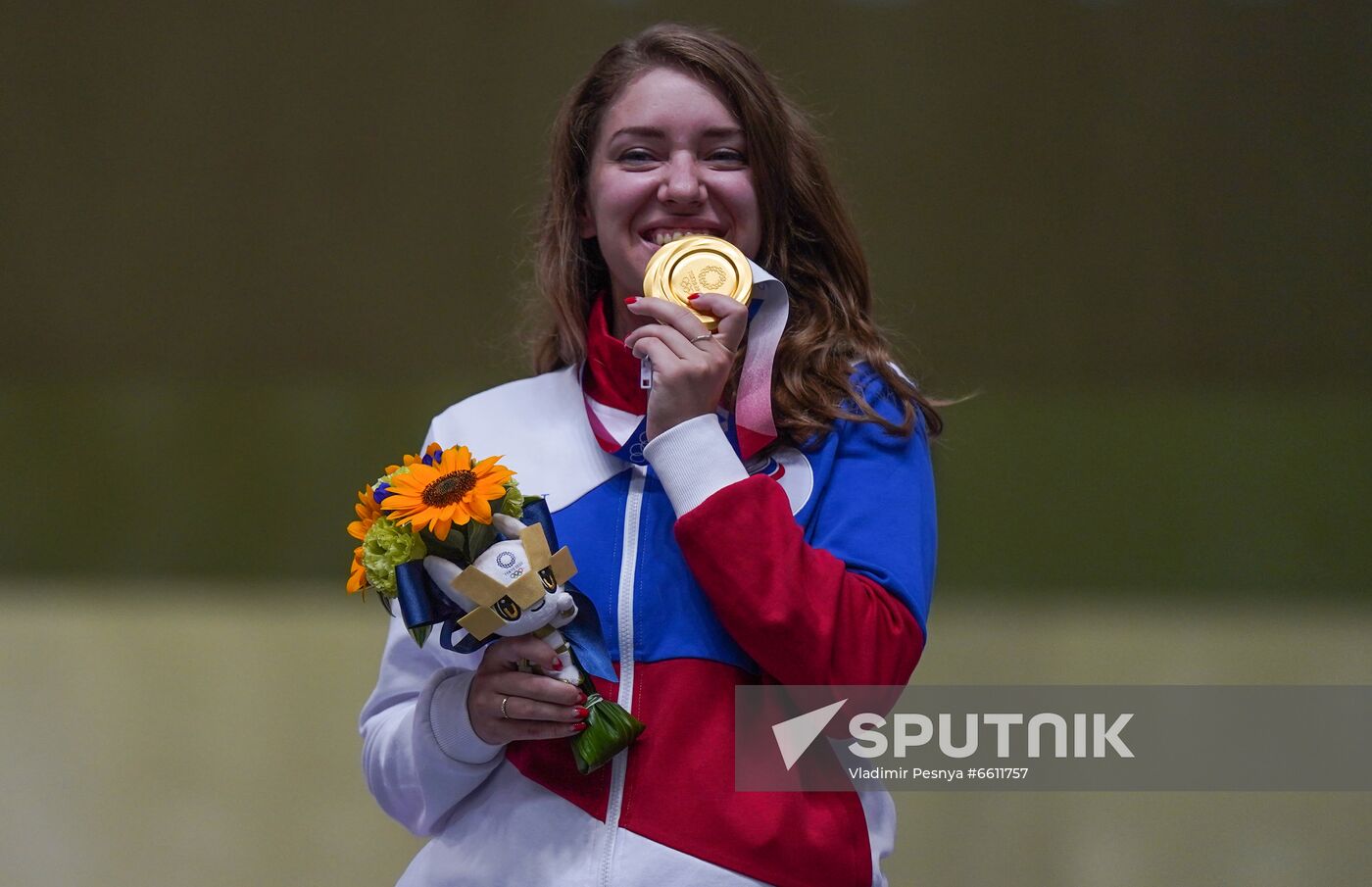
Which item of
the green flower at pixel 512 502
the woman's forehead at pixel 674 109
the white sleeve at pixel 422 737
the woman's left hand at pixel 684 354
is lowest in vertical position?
the white sleeve at pixel 422 737

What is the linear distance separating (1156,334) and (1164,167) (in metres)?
0.41

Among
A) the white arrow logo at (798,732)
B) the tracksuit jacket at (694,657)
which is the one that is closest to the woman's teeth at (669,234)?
the tracksuit jacket at (694,657)

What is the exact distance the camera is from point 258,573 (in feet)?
12.3

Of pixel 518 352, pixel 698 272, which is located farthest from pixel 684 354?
pixel 518 352

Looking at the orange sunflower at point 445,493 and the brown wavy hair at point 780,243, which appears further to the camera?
the brown wavy hair at point 780,243

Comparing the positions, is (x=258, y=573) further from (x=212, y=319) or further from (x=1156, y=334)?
(x=1156, y=334)

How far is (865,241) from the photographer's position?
3.68m

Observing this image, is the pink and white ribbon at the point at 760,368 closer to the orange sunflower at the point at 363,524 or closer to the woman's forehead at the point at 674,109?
the woman's forehead at the point at 674,109

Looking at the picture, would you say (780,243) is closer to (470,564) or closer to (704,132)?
(704,132)

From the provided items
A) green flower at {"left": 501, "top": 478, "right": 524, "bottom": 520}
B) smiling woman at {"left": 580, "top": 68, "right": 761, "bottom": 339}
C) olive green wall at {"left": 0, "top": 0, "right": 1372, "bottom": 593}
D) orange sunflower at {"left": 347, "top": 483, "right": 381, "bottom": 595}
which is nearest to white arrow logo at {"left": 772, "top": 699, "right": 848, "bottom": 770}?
green flower at {"left": 501, "top": 478, "right": 524, "bottom": 520}

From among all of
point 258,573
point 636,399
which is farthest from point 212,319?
Answer: point 636,399

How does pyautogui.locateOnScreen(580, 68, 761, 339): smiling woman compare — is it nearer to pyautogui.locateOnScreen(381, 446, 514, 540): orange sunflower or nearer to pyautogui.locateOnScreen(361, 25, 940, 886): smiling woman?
pyautogui.locateOnScreen(361, 25, 940, 886): smiling woman

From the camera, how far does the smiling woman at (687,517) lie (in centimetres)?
147

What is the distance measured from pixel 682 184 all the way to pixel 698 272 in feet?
0.49
